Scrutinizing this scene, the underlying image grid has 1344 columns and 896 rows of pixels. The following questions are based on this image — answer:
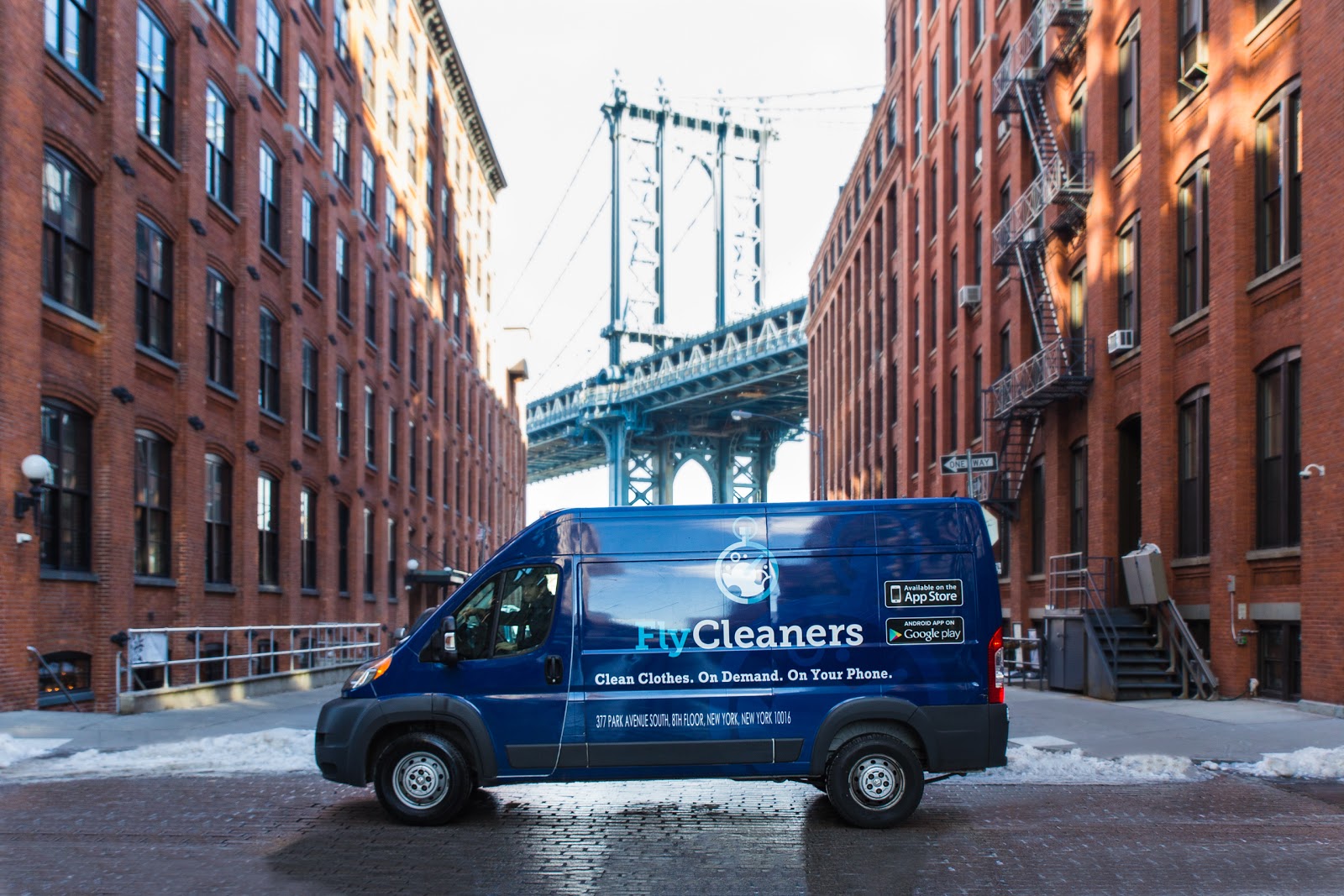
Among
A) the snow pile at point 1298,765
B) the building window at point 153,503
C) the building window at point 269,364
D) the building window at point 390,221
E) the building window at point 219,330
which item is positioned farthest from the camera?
the building window at point 390,221

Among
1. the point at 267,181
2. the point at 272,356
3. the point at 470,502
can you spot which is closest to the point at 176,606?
the point at 272,356

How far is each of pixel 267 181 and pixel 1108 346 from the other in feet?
58.4

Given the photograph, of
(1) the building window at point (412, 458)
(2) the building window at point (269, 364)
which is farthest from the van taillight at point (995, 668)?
(1) the building window at point (412, 458)

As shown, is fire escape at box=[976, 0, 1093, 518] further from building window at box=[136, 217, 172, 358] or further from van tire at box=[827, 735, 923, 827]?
van tire at box=[827, 735, 923, 827]

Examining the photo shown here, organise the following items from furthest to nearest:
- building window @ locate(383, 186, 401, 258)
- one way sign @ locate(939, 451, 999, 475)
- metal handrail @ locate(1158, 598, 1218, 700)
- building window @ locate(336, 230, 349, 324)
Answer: building window @ locate(383, 186, 401, 258)
building window @ locate(336, 230, 349, 324)
one way sign @ locate(939, 451, 999, 475)
metal handrail @ locate(1158, 598, 1218, 700)

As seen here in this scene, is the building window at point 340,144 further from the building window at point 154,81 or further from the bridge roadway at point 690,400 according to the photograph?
the bridge roadway at point 690,400

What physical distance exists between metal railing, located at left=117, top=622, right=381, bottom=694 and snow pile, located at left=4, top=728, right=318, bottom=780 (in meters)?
4.37

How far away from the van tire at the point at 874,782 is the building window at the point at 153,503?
14864 mm

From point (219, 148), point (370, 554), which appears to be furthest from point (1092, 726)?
point (370, 554)

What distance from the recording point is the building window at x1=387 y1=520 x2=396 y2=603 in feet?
130

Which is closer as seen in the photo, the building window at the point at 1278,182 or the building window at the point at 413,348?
the building window at the point at 1278,182

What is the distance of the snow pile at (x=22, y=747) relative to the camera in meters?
12.8

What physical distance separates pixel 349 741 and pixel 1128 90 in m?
19.8

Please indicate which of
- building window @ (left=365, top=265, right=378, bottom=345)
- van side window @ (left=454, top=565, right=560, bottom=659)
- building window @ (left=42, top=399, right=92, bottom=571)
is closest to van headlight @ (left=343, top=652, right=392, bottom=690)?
van side window @ (left=454, top=565, right=560, bottom=659)
